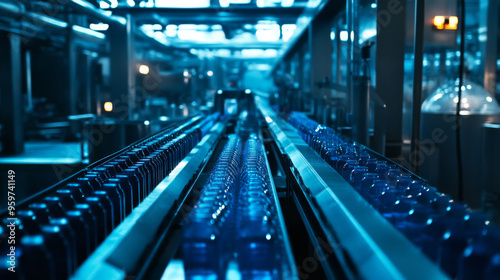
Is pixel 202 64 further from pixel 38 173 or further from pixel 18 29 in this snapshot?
pixel 38 173

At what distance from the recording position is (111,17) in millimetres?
7383

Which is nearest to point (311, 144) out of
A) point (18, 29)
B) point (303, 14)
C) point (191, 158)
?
point (191, 158)

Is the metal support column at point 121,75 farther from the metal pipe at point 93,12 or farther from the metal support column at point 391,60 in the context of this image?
the metal support column at point 391,60

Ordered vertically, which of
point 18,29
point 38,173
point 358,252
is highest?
point 18,29

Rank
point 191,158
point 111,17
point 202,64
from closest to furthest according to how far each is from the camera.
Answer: point 191,158
point 111,17
point 202,64

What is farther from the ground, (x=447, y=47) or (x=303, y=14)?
(x=303, y=14)

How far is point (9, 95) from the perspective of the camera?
7707 millimetres

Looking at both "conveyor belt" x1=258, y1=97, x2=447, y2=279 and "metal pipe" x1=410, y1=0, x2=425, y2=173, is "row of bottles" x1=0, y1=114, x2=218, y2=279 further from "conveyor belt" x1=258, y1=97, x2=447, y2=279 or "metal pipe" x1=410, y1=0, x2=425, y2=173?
"metal pipe" x1=410, y1=0, x2=425, y2=173

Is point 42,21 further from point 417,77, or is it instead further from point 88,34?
point 417,77

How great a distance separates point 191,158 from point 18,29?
652 centimetres

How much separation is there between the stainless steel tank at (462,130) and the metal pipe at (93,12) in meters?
4.26

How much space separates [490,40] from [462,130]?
210 centimetres

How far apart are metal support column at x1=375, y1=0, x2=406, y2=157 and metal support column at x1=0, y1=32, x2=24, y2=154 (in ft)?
20.8

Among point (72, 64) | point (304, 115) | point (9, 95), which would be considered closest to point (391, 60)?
point (304, 115)
